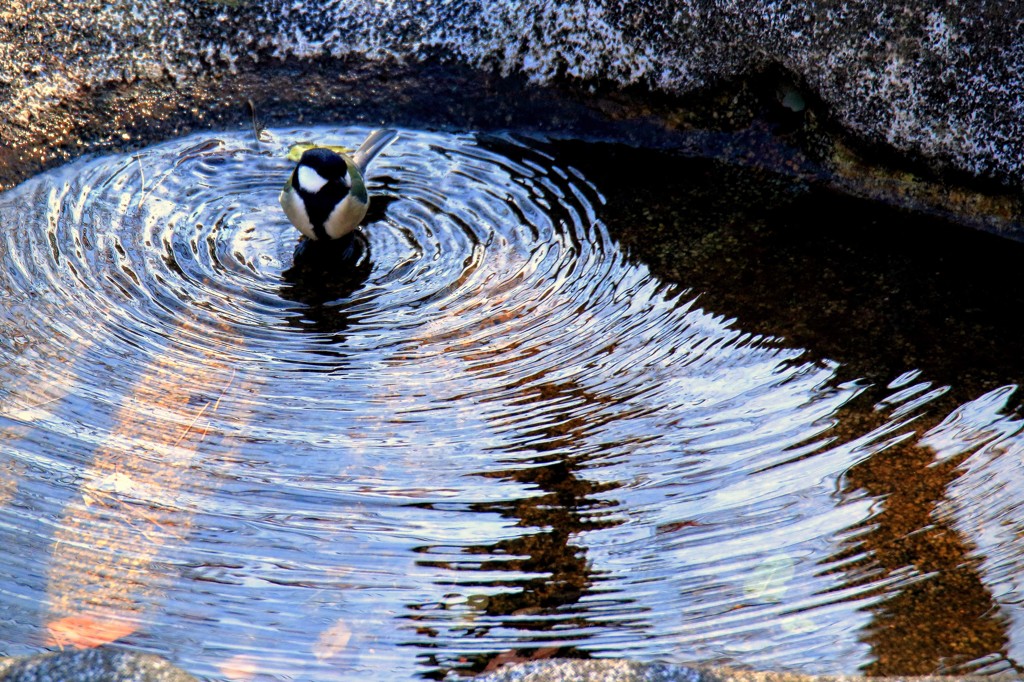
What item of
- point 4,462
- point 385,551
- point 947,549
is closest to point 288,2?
point 4,462

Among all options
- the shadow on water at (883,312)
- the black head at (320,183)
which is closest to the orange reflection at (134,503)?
the black head at (320,183)

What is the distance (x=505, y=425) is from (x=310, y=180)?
1.50m

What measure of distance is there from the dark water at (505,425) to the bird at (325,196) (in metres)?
0.14

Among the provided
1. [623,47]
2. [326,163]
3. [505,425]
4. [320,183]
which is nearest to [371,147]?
[326,163]

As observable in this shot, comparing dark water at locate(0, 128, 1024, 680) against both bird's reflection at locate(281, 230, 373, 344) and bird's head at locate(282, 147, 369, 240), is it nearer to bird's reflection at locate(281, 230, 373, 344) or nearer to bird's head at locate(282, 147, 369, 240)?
bird's reflection at locate(281, 230, 373, 344)

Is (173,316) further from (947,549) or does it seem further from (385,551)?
(947,549)

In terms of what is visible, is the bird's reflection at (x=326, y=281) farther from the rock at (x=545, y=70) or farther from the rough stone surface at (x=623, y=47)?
the rough stone surface at (x=623, y=47)

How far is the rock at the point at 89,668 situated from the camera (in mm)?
1778

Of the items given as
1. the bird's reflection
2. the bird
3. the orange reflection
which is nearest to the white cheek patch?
the bird

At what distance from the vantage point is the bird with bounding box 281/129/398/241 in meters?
3.60

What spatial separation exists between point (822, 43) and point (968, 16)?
0.57m

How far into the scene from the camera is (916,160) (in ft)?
12.9

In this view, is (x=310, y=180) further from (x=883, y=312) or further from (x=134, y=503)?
(x=883, y=312)

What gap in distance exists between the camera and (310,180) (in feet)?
12.3
